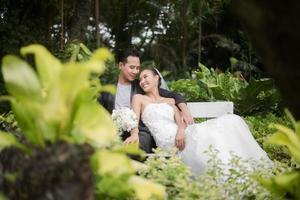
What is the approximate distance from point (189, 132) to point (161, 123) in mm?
387

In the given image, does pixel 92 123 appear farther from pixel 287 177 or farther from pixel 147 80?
pixel 147 80

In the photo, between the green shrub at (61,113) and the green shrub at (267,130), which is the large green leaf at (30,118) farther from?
the green shrub at (267,130)

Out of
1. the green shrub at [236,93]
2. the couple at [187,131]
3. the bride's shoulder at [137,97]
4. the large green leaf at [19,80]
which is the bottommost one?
the green shrub at [236,93]

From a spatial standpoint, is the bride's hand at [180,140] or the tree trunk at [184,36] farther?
the tree trunk at [184,36]

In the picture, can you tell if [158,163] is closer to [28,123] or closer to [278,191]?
[278,191]

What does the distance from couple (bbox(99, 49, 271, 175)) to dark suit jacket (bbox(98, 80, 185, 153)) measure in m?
0.05

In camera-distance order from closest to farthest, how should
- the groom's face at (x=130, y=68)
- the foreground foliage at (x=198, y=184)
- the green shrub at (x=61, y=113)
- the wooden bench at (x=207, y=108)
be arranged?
the green shrub at (x=61, y=113) < the foreground foliage at (x=198, y=184) < the groom's face at (x=130, y=68) < the wooden bench at (x=207, y=108)

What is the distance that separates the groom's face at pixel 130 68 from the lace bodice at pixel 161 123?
0.46m

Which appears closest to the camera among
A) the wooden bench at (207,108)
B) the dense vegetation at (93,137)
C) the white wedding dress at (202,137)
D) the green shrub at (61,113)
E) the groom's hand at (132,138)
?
the dense vegetation at (93,137)

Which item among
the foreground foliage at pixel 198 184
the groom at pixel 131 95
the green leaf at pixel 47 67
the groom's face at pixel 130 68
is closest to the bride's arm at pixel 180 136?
the groom at pixel 131 95

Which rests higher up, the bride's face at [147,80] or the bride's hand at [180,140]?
the bride's face at [147,80]

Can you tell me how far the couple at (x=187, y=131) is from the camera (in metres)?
4.89

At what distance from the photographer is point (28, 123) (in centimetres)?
254

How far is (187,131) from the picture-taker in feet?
17.2
